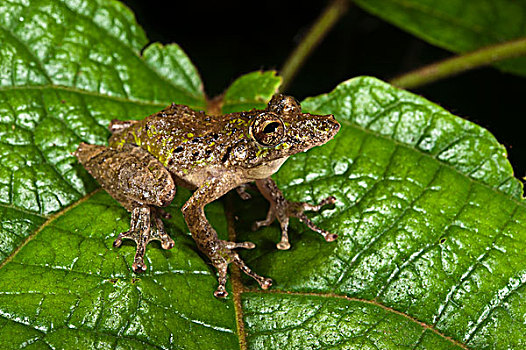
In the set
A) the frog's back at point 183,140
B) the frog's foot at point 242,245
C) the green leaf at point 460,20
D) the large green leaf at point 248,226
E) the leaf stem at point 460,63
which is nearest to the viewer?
the large green leaf at point 248,226

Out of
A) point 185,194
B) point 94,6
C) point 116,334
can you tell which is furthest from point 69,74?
point 116,334

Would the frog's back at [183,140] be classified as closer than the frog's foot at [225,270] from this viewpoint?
No

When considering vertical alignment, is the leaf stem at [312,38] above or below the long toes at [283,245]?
above

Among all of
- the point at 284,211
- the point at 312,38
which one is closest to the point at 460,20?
the point at 312,38

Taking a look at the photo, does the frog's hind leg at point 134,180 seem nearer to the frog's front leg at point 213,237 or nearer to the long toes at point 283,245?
the frog's front leg at point 213,237

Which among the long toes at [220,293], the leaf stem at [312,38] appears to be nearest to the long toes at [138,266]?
the long toes at [220,293]

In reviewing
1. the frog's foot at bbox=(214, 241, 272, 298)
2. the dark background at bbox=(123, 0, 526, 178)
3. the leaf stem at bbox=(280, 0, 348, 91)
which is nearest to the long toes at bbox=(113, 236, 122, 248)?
the frog's foot at bbox=(214, 241, 272, 298)

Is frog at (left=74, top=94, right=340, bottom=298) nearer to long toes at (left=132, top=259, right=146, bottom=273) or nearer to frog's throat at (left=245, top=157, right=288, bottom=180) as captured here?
frog's throat at (left=245, top=157, right=288, bottom=180)

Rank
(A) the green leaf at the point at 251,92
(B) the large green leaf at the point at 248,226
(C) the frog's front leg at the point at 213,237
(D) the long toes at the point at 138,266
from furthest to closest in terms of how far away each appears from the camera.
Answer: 1. (A) the green leaf at the point at 251,92
2. (C) the frog's front leg at the point at 213,237
3. (D) the long toes at the point at 138,266
4. (B) the large green leaf at the point at 248,226
